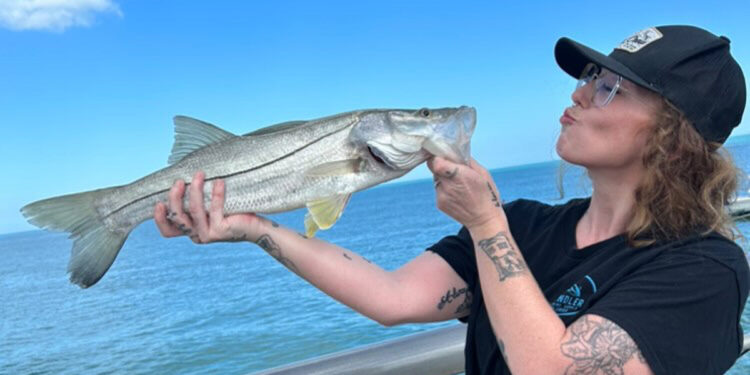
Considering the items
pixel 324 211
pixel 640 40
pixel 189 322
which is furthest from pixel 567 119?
pixel 189 322

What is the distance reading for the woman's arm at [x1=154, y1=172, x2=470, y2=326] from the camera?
215cm

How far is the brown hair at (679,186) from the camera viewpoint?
6.35 ft

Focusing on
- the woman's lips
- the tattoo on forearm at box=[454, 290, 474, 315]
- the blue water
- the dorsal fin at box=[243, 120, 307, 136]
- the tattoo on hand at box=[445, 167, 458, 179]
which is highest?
the dorsal fin at box=[243, 120, 307, 136]

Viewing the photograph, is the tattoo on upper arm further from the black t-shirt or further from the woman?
the black t-shirt

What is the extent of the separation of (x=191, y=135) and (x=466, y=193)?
1.20 m

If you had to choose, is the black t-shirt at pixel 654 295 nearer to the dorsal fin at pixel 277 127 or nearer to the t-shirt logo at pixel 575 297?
the t-shirt logo at pixel 575 297

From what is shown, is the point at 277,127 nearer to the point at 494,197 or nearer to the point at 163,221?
the point at 163,221

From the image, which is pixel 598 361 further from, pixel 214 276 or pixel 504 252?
pixel 214 276

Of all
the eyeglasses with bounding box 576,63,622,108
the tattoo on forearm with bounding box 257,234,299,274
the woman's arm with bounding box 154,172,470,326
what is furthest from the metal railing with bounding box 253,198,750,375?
the eyeglasses with bounding box 576,63,622,108

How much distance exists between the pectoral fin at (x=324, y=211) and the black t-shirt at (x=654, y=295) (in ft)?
2.29

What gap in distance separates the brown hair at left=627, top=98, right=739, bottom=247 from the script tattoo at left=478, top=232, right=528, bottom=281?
48 cm

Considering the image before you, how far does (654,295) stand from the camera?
166 centimetres

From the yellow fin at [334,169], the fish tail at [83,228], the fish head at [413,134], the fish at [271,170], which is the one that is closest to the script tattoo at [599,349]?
the fish head at [413,134]

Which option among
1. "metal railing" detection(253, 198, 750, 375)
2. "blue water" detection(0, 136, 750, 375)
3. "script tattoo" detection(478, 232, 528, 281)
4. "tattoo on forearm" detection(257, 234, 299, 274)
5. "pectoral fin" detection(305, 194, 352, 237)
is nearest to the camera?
"script tattoo" detection(478, 232, 528, 281)
